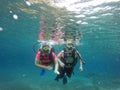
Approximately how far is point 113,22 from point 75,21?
200 inches

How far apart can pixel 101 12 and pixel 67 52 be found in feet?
33.6

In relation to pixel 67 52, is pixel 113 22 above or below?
above

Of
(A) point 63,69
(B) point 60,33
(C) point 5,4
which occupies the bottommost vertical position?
(A) point 63,69

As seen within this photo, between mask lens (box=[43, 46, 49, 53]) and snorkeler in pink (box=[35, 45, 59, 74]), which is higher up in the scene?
mask lens (box=[43, 46, 49, 53])

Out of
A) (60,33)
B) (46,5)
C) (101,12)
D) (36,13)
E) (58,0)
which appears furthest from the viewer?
(60,33)

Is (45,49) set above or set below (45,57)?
above

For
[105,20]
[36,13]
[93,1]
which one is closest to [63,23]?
[36,13]

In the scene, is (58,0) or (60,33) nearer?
(58,0)

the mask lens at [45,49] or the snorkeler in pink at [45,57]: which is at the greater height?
the mask lens at [45,49]

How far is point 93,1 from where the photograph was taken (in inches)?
676

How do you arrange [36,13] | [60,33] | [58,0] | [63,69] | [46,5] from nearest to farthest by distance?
[63,69]
[58,0]
[46,5]
[36,13]
[60,33]

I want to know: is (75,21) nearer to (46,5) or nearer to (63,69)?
(46,5)

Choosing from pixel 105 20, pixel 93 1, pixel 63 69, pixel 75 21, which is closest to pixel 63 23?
pixel 75 21

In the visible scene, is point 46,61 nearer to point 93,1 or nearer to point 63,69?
point 63,69
